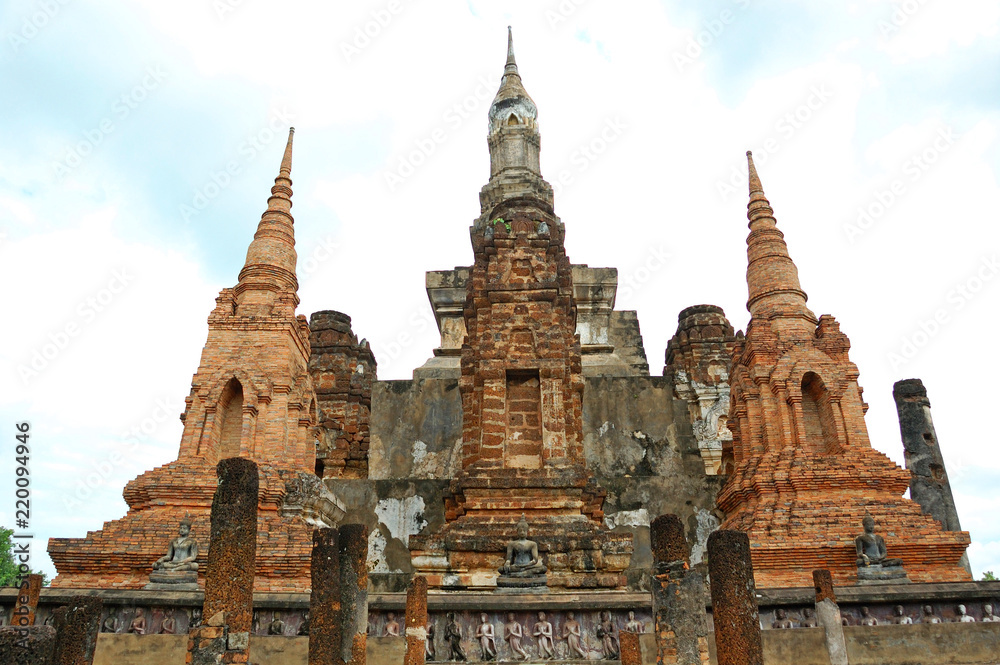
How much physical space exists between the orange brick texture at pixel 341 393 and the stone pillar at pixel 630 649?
1368cm

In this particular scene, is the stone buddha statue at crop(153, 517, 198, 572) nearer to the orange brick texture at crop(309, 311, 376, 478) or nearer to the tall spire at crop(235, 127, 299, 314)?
the tall spire at crop(235, 127, 299, 314)

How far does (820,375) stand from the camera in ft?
49.5

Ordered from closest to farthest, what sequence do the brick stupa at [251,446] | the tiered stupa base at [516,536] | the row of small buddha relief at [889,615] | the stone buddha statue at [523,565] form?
the row of small buddha relief at [889,615] < the stone buddha statue at [523,565] < the tiered stupa base at [516,536] < the brick stupa at [251,446]

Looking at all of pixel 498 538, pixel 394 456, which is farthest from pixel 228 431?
pixel 498 538

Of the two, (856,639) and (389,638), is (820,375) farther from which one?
(389,638)

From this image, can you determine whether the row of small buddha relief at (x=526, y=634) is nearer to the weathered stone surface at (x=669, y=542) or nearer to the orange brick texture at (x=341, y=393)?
the weathered stone surface at (x=669, y=542)

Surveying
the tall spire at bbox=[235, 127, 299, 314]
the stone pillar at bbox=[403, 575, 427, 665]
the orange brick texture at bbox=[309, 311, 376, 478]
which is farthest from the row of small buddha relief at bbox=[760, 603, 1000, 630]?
the orange brick texture at bbox=[309, 311, 376, 478]

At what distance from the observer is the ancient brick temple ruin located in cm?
823

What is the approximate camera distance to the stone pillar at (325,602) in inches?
238

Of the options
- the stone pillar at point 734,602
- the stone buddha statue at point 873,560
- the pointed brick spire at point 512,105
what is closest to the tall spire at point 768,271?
the stone buddha statue at point 873,560

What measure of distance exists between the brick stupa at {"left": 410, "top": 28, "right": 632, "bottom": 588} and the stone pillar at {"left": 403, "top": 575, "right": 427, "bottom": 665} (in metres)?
2.24

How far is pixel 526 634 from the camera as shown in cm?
814

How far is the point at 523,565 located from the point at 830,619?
11.0ft

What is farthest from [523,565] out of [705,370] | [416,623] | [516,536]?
[705,370]
